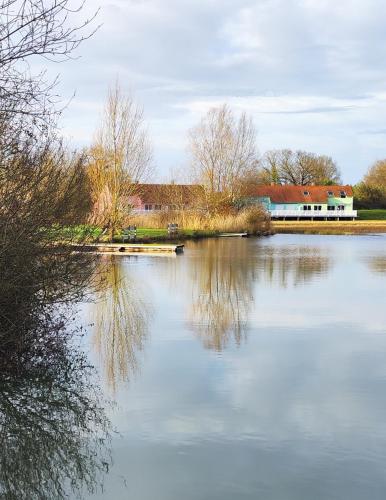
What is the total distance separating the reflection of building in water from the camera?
5527 mm

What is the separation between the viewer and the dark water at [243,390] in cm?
547

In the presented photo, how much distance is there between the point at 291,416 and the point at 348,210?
7700 cm

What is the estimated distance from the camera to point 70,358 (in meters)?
9.21

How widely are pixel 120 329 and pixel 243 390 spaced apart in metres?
4.12

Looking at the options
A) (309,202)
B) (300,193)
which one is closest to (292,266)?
(309,202)

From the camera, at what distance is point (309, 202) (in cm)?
8062

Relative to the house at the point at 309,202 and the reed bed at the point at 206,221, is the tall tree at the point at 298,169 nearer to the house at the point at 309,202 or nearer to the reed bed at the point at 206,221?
the house at the point at 309,202

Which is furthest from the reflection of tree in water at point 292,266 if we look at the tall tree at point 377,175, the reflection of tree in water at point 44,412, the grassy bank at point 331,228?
the tall tree at point 377,175

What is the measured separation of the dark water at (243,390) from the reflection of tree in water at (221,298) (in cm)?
5

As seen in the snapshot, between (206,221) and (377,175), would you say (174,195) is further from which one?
(377,175)

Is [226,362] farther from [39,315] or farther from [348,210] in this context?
[348,210]

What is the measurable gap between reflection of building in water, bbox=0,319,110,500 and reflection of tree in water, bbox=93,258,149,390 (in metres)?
0.40

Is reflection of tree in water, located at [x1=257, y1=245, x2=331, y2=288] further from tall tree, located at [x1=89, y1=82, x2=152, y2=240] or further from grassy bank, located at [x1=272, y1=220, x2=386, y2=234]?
grassy bank, located at [x1=272, y1=220, x2=386, y2=234]

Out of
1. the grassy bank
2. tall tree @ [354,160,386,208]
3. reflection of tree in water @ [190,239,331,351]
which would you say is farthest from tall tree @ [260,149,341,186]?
reflection of tree in water @ [190,239,331,351]
